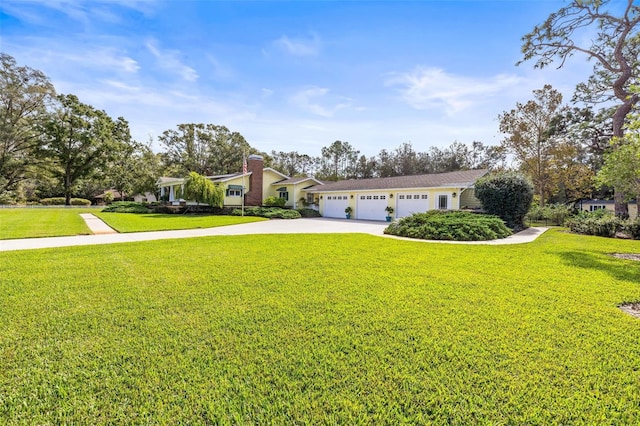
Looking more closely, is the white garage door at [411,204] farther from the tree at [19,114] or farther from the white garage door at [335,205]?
the tree at [19,114]

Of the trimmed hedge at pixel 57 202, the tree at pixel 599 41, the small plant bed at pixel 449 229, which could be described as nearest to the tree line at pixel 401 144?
the tree at pixel 599 41

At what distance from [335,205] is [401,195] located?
246 inches

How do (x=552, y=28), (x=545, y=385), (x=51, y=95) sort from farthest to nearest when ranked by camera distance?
(x=51, y=95) < (x=552, y=28) < (x=545, y=385)

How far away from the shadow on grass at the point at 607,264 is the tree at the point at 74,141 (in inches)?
1686

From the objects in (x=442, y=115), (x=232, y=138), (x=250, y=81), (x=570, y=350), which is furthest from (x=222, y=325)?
(x=232, y=138)

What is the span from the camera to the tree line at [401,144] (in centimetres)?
1562

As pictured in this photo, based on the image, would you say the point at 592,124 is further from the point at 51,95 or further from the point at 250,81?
the point at 51,95

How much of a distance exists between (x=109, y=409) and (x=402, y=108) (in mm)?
16869

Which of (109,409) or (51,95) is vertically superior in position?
(51,95)

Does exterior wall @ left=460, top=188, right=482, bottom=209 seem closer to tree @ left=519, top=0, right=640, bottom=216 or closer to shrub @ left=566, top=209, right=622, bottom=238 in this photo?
shrub @ left=566, top=209, right=622, bottom=238

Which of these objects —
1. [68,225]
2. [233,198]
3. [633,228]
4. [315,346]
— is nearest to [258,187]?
[233,198]

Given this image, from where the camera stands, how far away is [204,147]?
137 feet

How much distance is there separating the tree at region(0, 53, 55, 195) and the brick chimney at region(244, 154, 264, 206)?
24.9 m

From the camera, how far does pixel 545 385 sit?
2.51m
